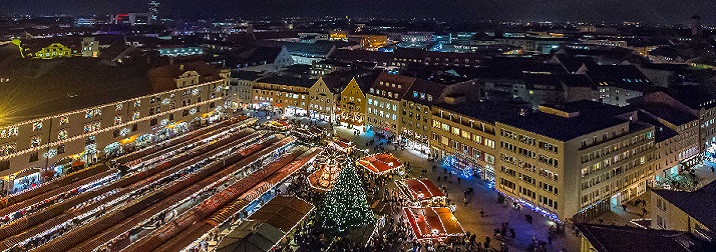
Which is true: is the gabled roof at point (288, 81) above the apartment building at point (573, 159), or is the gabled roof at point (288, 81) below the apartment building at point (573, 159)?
above

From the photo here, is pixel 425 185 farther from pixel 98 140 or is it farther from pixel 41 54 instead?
pixel 41 54

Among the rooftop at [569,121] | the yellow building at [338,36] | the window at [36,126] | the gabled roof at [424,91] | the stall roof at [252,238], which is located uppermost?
the yellow building at [338,36]

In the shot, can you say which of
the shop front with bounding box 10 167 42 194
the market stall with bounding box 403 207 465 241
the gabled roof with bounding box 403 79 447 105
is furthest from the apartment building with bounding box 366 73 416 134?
the shop front with bounding box 10 167 42 194

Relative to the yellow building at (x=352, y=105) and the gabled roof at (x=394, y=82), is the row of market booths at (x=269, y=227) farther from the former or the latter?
the yellow building at (x=352, y=105)

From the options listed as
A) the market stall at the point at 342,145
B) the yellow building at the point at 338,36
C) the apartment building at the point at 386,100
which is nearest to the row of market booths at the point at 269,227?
the market stall at the point at 342,145

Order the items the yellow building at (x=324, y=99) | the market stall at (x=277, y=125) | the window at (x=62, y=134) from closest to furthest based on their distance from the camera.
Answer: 1. the window at (x=62, y=134)
2. the market stall at (x=277, y=125)
3. the yellow building at (x=324, y=99)

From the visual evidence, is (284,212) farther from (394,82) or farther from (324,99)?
(324,99)

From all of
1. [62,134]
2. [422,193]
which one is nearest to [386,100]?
[422,193]
